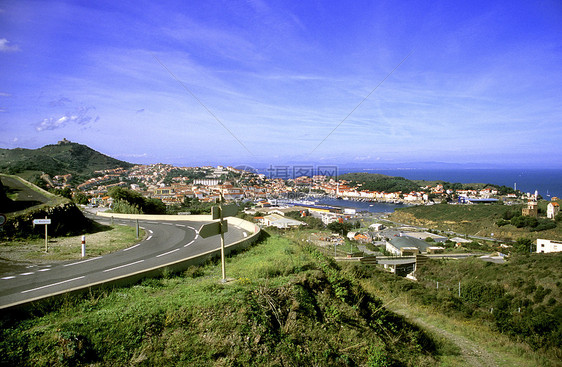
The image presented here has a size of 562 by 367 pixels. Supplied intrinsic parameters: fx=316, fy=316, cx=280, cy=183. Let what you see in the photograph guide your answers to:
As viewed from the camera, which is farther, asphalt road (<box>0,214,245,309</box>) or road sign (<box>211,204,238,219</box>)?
road sign (<box>211,204,238,219</box>)

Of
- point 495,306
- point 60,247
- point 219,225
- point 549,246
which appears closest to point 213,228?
point 219,225

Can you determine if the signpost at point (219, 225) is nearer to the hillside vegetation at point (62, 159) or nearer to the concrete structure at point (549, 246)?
the concrete structure at point (549, 246)

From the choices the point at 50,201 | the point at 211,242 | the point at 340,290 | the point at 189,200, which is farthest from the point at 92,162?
the point at 340,290

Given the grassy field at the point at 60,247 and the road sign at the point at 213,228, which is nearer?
the road sign at the point at 213,228

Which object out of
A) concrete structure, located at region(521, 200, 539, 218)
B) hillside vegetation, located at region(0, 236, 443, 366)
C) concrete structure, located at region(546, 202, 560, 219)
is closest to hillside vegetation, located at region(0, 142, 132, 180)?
hillside vegetation, located at region(0, 236, 443, 366)

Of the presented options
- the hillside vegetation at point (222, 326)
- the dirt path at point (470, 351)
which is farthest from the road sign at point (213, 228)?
the dirt path at point (470, 351)

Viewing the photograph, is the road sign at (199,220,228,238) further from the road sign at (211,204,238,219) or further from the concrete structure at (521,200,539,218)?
the concrete structure at (521,200,539,218)
